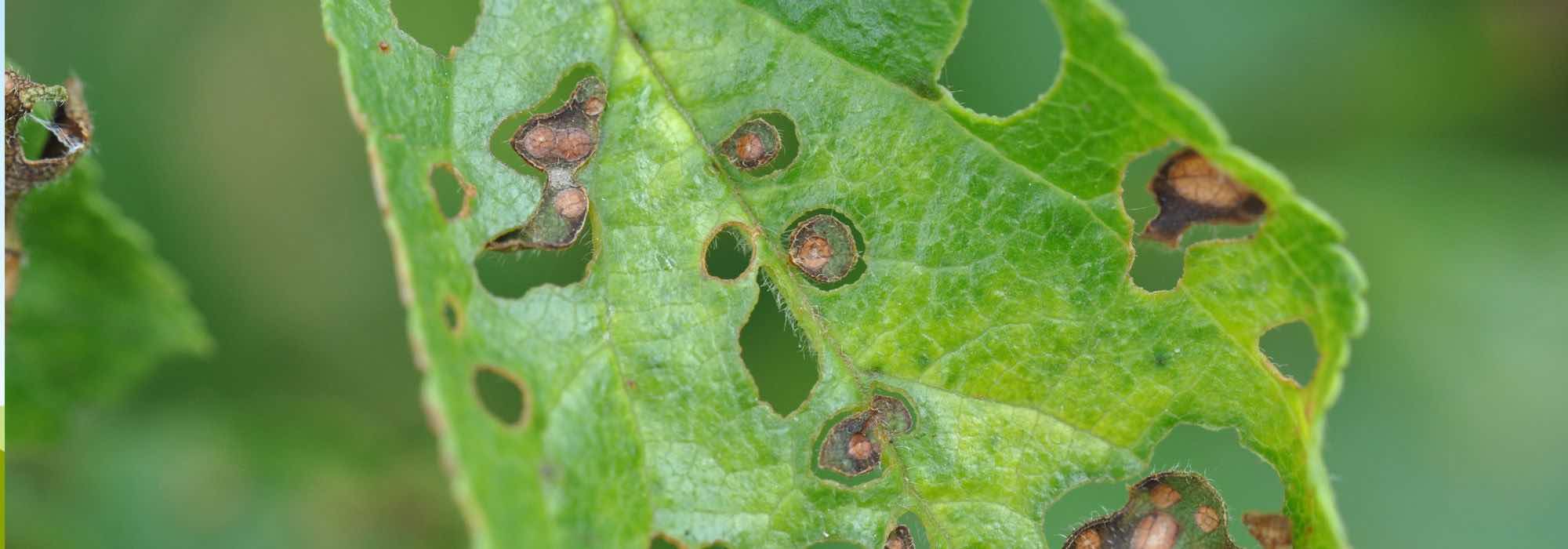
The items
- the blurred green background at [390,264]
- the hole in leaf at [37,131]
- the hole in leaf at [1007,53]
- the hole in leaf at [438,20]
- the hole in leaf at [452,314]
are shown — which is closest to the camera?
the hole in leaf at [452,314]

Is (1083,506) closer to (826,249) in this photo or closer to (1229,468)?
(826,249)

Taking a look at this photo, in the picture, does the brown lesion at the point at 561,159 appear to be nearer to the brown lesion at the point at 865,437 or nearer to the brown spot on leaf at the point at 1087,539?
the brown lesion at the point at 865,437

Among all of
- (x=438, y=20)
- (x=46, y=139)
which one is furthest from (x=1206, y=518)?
(x=46, y=139)

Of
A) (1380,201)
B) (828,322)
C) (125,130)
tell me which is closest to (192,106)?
(125,130)

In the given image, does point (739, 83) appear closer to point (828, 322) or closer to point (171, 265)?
point (828, 322)

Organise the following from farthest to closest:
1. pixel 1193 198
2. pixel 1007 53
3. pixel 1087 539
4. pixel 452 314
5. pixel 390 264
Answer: pixel 390 264 < pixel 1007 53 < pixel 1087 539 < pixel 1193 198 < pixel 452 314

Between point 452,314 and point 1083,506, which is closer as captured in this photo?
point 452,314

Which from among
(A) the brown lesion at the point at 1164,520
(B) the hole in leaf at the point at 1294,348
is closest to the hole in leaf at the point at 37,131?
(A) the brown lesion at the point at 1164,520
